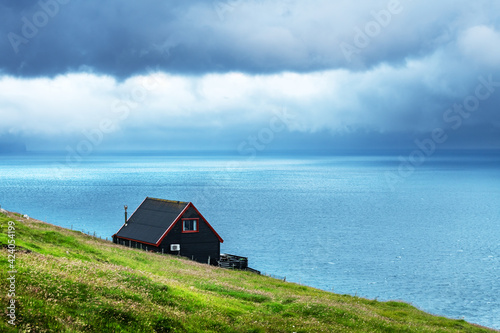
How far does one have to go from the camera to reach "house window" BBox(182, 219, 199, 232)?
212 feet

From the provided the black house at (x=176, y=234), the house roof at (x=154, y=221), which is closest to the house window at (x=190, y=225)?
the black house at (x=176, y=234)

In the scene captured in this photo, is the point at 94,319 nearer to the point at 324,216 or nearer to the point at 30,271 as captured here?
the point at 30,271

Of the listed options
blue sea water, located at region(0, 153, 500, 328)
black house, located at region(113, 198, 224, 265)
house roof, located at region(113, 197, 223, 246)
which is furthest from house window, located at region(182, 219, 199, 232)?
blue sea water, located at region(0, 153, 500, 328)

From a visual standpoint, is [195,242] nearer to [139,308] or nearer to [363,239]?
[139,308]

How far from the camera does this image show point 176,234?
6406 cm

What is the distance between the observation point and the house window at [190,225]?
2547 inches

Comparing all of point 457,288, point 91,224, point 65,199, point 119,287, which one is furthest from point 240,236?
point 65,199

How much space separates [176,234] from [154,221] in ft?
15.5

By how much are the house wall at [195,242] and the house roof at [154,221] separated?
613mm

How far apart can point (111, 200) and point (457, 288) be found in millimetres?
140411

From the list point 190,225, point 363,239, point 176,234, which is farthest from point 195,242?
point 363,239

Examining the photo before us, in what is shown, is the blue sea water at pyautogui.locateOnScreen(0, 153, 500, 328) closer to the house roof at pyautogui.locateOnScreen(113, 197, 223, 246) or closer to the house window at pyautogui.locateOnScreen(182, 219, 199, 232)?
the house window at pyautogui.locateOnScreen(182, 219, 199, 232)

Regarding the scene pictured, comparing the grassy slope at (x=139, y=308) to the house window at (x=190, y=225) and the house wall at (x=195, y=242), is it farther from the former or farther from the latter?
the house window at (x=190, y=225)

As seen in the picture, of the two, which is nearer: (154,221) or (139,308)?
(139,308)
